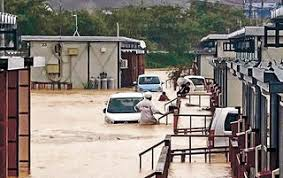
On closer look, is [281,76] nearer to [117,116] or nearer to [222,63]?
[222,63]

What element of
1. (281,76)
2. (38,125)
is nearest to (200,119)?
(38,125)

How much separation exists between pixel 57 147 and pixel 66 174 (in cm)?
586

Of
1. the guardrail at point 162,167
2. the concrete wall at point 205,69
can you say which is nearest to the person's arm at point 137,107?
the guardrail at point 162,167

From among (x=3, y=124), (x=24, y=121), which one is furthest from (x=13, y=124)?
(x=3, y=124)

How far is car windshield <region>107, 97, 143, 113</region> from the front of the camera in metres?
32.7

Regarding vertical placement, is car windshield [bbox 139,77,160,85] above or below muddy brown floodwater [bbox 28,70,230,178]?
above

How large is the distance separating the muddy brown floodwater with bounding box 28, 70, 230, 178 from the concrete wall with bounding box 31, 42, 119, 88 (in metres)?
13.9

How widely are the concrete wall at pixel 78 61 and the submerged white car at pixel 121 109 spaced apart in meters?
23.4

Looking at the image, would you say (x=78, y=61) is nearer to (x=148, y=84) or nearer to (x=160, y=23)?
(x=148, y=84)

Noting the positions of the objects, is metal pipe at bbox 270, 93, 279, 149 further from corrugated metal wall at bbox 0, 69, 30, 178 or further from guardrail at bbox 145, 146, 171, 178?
corrugated metal wall at bbox 0, 69, 30, 178

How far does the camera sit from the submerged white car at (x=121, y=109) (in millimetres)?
32062

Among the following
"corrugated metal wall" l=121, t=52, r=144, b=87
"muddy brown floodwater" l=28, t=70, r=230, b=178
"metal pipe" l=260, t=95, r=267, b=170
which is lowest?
"muddy brown floodwater" l=28, t=70, r=230, b=178

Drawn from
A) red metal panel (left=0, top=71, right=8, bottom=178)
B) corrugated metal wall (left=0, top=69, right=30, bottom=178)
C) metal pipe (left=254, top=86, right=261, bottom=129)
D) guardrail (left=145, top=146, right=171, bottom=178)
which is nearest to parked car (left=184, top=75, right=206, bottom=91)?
corrugated metal wall (left=0, top=69, right=30, bottom=178)

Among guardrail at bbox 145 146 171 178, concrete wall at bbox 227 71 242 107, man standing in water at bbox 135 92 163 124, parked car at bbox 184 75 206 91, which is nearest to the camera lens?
guardrail at bbox 145 146 171 178
